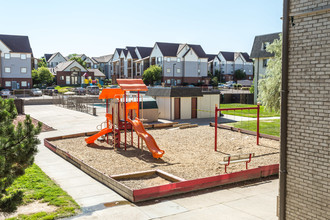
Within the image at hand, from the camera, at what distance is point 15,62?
63281mm

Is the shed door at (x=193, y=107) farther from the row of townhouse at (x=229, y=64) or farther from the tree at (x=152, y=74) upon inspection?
the row of townhouse at (x=229, y=64)

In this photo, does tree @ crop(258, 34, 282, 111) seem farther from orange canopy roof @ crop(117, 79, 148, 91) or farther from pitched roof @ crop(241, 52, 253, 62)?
pitched roof @ crop(241, 52, 253, 62)

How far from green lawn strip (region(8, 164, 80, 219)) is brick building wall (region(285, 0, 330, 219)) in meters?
6.34

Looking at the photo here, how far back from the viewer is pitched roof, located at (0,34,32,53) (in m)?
63.1

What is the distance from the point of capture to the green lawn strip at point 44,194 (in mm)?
9531

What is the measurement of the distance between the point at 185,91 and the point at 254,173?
741 inches

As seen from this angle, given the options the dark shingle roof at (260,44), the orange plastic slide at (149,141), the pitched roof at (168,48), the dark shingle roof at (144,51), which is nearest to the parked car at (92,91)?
the pitched roof at (168,48)

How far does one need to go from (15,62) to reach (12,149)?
62.4 m

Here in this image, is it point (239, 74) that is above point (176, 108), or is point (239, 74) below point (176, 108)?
above

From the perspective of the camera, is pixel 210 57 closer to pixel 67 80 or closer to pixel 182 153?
pixel 67 80

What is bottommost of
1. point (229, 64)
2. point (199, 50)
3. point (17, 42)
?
point (229, 64)

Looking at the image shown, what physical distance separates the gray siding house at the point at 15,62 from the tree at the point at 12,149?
6134 cm

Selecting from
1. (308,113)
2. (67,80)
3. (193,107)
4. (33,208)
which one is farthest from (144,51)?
(308,113)

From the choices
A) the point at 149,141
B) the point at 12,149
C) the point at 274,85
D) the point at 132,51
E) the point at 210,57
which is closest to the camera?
the point at 12,149
